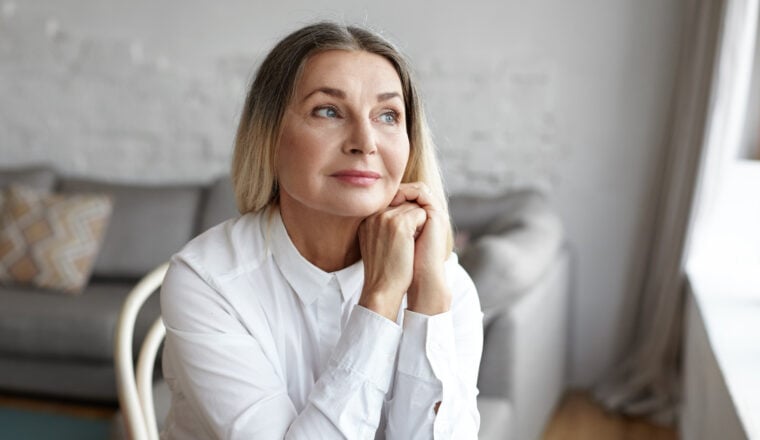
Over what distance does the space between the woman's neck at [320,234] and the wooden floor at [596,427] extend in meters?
2.05

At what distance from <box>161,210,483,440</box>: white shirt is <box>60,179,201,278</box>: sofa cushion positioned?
8.19 feet

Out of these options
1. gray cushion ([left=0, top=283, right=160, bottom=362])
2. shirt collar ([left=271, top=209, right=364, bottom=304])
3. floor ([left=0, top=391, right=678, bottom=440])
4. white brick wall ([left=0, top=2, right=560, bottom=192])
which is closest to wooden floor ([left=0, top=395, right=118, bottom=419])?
floor ([left=0, top=391, right=678, bottom=440])

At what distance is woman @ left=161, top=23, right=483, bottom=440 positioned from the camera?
129 centimetres

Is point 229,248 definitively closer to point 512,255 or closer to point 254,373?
point 254,373

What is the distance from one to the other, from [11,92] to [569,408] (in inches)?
117

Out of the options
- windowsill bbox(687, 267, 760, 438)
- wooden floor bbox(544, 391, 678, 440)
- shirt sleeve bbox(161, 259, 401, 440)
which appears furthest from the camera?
wooden floor bbox(544, 391, 678, 440)

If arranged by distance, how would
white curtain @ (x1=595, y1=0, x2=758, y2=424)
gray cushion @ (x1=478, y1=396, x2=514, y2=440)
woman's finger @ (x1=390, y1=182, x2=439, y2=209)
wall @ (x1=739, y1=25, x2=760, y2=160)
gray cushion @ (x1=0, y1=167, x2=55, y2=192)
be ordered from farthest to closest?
1. gray cushion @ (x1=0, y1=167, x2=55, y2=192)
2. wall @ (x1=739, y1=25, x2=760, y2=160)
3. white curtain @ (x1=595, y1=0, x2=758, y2=424)
4. gray cushion @ (x1=478, y1=396, x2=514, y2=440)
5. woman's finger @ (x1=390, y1=182, x2=439, y2=209)

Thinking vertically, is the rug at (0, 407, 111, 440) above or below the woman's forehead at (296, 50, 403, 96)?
below

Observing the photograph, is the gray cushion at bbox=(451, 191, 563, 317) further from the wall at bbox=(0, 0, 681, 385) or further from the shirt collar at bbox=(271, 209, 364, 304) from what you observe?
the shirt collar at bbox=(271, 209, 364, 304)

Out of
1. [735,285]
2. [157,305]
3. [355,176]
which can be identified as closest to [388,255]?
[355,176]

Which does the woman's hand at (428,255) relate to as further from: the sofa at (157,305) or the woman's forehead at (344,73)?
the sofa at (157,305)

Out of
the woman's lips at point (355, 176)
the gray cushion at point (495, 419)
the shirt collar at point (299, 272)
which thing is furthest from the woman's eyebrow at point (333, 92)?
the gray cushion at point (495, 419)

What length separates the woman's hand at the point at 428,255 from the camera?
53.4 inches

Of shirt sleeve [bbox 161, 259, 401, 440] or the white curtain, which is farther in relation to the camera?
the white curtain
